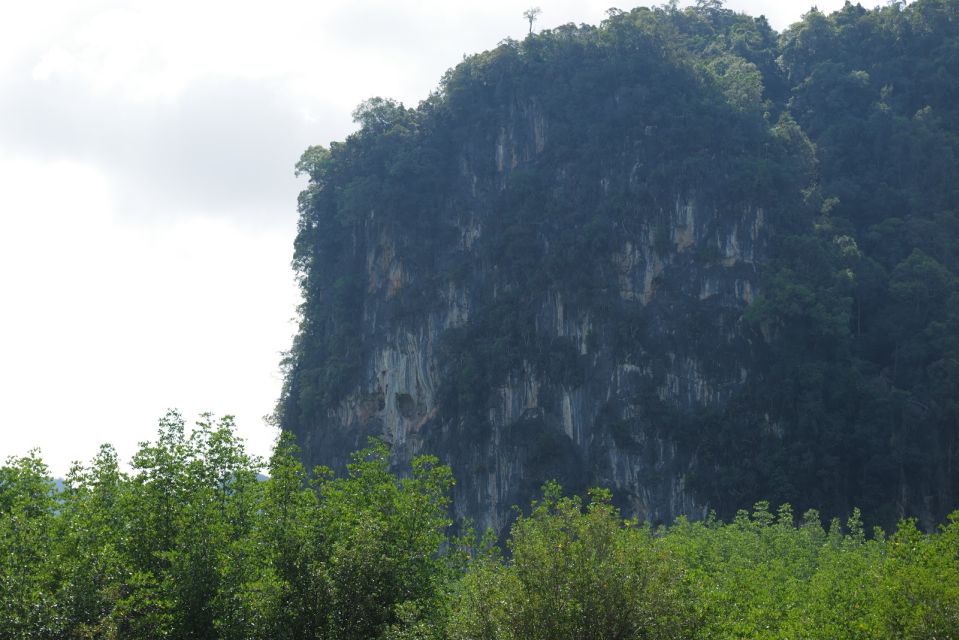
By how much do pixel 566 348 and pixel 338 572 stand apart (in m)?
40.3

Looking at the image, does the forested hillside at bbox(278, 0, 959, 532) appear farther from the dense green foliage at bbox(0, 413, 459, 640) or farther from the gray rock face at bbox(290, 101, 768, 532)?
the dense green foliage at bbox(0, 413, 459, 640)

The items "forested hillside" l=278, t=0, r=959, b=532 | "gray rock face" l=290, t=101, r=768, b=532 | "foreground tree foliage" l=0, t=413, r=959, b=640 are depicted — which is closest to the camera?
"foreground tree foliage" l=0, t=413, r=959, b=640

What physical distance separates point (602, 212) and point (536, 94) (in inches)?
416

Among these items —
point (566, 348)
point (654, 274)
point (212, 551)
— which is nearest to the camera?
point (212, 551)

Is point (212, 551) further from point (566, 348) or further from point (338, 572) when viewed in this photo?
point (566, 348)

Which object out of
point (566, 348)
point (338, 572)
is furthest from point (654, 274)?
point (338, 572)

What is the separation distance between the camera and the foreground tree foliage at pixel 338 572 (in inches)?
835

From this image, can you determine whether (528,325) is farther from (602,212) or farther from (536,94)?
(536,94)

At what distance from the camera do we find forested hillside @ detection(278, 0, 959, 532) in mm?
57156

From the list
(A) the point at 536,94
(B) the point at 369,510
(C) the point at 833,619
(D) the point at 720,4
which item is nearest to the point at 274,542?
(B) the point at 369,510

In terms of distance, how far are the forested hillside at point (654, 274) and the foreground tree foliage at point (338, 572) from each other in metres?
30.9

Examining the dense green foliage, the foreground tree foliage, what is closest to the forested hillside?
the foreground tree foliage

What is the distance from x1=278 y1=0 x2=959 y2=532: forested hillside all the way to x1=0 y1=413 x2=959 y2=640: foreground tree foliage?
3090 cm

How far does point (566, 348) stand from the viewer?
205ft
